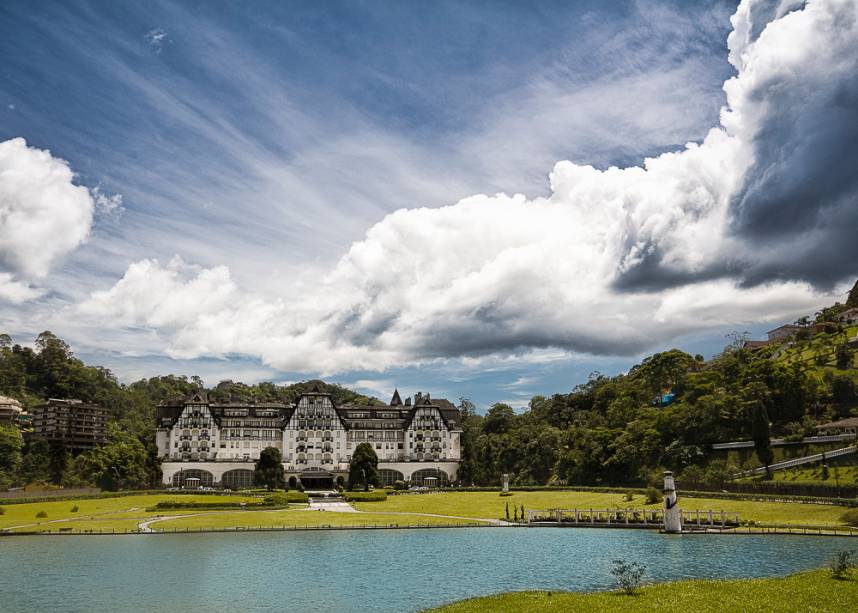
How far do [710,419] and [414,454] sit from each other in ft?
186

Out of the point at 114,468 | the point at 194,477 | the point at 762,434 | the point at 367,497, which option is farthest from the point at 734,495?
the point at 194,477

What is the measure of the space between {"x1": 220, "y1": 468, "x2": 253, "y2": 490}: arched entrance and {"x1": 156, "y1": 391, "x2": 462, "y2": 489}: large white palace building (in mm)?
167

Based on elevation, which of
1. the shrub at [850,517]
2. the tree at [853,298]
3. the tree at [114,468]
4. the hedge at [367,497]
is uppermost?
the tree at [853,298]

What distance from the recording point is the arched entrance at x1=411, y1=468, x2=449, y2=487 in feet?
409

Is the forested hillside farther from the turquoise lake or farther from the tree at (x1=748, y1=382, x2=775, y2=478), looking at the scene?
the tree at (x1=748, y1=382, x2=775, y2=478)

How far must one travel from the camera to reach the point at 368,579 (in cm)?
3759

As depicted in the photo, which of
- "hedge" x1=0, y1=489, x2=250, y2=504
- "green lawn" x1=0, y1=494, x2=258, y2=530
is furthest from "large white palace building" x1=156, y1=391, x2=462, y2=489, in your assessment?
"green lawn" x1=0, y1=494, x2=258, y2=530

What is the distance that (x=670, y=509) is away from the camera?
56781 mm

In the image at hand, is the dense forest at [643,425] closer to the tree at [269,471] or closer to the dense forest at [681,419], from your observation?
the dense forest at [681,419]

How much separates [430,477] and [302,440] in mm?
23877

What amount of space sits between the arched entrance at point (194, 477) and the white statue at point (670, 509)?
283 ft

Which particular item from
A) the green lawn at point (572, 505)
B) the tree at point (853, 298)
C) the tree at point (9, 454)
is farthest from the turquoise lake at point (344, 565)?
the tree at point (853, 298)

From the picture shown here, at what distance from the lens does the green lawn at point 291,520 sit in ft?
211

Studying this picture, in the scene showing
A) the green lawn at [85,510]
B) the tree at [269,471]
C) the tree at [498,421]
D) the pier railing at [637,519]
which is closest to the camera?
the pier railing at [637,519]
